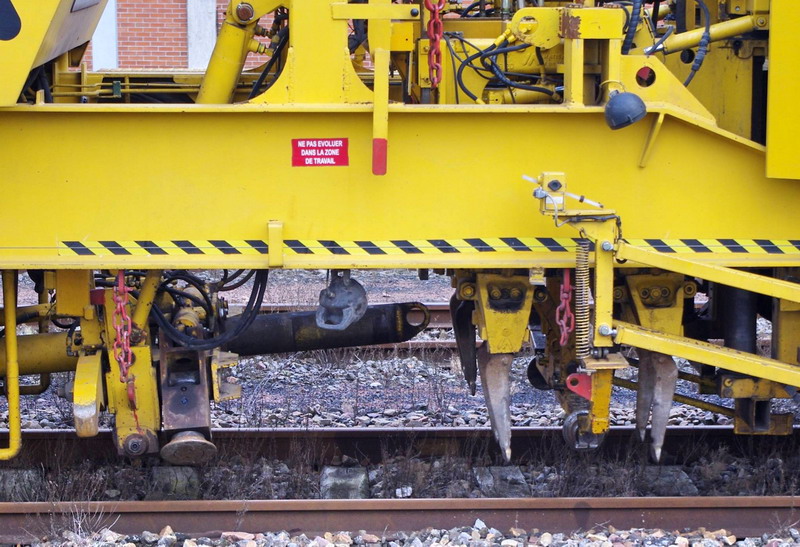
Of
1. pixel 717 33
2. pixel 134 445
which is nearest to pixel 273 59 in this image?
pixel 134 445

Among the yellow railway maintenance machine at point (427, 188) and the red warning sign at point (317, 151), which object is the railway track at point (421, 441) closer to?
the yellow railway maintenance machine at point (427, 188)

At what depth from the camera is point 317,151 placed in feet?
13.5

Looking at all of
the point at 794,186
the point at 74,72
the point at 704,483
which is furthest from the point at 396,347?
the point at 794,186

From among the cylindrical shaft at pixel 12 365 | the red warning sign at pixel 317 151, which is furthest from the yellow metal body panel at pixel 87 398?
the red warning sign at pixel 317 151

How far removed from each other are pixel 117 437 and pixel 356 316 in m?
1.29

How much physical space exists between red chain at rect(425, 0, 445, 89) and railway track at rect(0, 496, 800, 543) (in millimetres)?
2005

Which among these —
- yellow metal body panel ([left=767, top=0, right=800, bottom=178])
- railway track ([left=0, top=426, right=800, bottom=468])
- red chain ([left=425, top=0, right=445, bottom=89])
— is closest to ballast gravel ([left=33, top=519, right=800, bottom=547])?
railway track ([left=0, top=426, right=800, bottom=468])

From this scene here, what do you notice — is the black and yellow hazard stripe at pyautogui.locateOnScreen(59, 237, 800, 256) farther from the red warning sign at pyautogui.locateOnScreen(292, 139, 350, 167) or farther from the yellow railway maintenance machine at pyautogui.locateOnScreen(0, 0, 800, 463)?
the red warning sign at pyautogui.locateOnScreen(292, 139, 350, 167)

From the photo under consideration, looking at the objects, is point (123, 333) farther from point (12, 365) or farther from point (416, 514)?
point (416, 514)

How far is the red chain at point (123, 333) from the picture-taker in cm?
438

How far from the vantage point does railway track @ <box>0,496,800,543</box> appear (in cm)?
457

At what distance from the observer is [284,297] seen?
9.00 m

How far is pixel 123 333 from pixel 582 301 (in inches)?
82.4

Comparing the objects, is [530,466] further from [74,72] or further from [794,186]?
[74,72]
